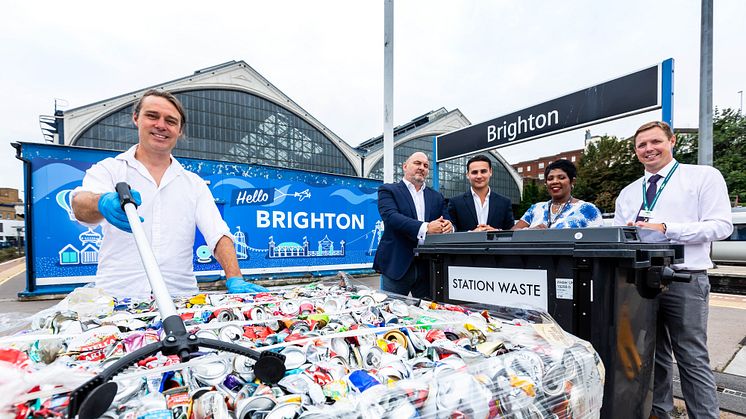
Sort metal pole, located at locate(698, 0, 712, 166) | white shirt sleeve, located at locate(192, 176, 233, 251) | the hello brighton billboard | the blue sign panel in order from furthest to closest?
the blue sign panel < metal pole, located at locate(698, 0, 712, 166) < the hello brighton billboard < white shirt sleeve, located at locate(192, 176, 233, 251)

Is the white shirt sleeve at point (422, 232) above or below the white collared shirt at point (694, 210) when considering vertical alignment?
below

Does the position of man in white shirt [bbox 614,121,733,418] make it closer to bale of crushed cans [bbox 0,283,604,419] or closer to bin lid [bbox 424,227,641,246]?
bin lid [bbox 424,227,641,246]

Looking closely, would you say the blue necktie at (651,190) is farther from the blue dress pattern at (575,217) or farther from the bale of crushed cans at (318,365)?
the bale of crushed cans at (318,365)

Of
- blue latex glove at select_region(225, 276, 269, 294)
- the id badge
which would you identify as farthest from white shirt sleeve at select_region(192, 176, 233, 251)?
the id badge

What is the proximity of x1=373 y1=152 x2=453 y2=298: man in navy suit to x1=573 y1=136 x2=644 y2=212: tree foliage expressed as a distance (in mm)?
24828

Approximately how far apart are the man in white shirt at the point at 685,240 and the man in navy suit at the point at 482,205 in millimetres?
1064

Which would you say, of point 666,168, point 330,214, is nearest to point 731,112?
point 330,214

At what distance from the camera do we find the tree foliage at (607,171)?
77.1 ft

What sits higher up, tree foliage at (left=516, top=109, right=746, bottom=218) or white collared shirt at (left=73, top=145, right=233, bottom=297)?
tree foliage at (left=516, top=109, right=746, bottom=218)

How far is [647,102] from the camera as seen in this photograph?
11.0 ft

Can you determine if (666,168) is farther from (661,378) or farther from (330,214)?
(330,214)

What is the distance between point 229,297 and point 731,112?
34305mm

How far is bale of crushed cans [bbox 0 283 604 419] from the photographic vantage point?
706 millimetres

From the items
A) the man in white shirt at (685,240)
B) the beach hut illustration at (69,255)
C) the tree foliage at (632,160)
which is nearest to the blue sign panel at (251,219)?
the beach hut illustration at (69,255)
